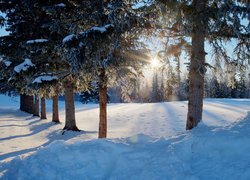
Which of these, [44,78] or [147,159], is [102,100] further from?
[147,159]

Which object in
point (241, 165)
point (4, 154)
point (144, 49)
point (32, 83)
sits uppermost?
point (144, 49)

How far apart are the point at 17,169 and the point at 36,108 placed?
20106mm

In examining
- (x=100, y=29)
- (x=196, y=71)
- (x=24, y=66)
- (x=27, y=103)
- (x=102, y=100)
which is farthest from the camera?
(x=27, y=103)

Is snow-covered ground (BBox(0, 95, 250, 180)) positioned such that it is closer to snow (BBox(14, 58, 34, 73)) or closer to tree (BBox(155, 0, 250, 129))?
tree (BBox(155, 0, 250, 129))

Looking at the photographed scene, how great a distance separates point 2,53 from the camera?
43.2ft

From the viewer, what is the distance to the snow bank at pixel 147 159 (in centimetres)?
523

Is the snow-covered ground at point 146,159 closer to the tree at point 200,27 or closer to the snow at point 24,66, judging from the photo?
the tree at point 200,27

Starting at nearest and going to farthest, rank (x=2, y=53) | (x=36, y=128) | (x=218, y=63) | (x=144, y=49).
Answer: (x=218, y=63) → (x=144, y=49) → (x=2, y=53) → (x=36, y=128)

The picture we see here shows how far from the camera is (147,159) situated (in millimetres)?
5852

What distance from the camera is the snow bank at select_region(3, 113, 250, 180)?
5.23m

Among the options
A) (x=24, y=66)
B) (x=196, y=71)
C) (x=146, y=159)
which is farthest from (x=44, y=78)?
(x=146, y=159)

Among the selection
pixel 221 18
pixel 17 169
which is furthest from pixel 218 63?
pixel 17 169

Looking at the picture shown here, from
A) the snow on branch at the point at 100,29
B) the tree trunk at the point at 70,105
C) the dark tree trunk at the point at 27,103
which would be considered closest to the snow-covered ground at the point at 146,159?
the snow on branch at the point at 100,29

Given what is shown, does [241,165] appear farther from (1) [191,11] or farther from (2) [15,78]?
(2) [15,78]
